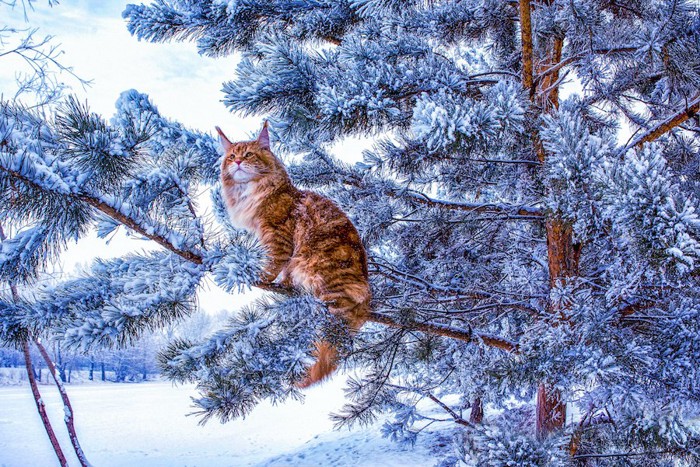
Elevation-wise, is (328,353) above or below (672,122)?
below

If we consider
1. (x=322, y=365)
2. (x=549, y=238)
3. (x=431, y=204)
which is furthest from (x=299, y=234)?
(x=549, y=238)

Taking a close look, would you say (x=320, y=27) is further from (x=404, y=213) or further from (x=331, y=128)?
(x=331, y=128)

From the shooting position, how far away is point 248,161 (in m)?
2.21

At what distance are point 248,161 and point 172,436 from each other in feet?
33.0

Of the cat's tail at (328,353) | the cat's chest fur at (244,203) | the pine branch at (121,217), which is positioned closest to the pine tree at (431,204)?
the pine branch at (121,217)

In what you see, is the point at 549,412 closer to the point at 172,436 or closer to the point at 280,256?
the point at 280,256

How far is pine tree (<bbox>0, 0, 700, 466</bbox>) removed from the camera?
1.06m

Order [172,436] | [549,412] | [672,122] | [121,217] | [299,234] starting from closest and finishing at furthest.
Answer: [121,217] → [299,234] → [672,122] → [549,412] → [172,436]

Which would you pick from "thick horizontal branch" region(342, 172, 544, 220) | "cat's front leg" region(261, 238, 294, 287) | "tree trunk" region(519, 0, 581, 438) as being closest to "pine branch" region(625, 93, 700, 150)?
"tree trunk" region(519, 0, 581, 438)

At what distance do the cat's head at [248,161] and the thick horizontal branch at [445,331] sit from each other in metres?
0.88

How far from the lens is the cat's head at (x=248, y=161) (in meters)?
2.21

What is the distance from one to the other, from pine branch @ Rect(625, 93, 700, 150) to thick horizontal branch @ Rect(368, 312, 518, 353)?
3.93 ft

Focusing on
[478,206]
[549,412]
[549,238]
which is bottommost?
[549,412]

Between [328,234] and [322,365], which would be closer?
→ [322,365]
